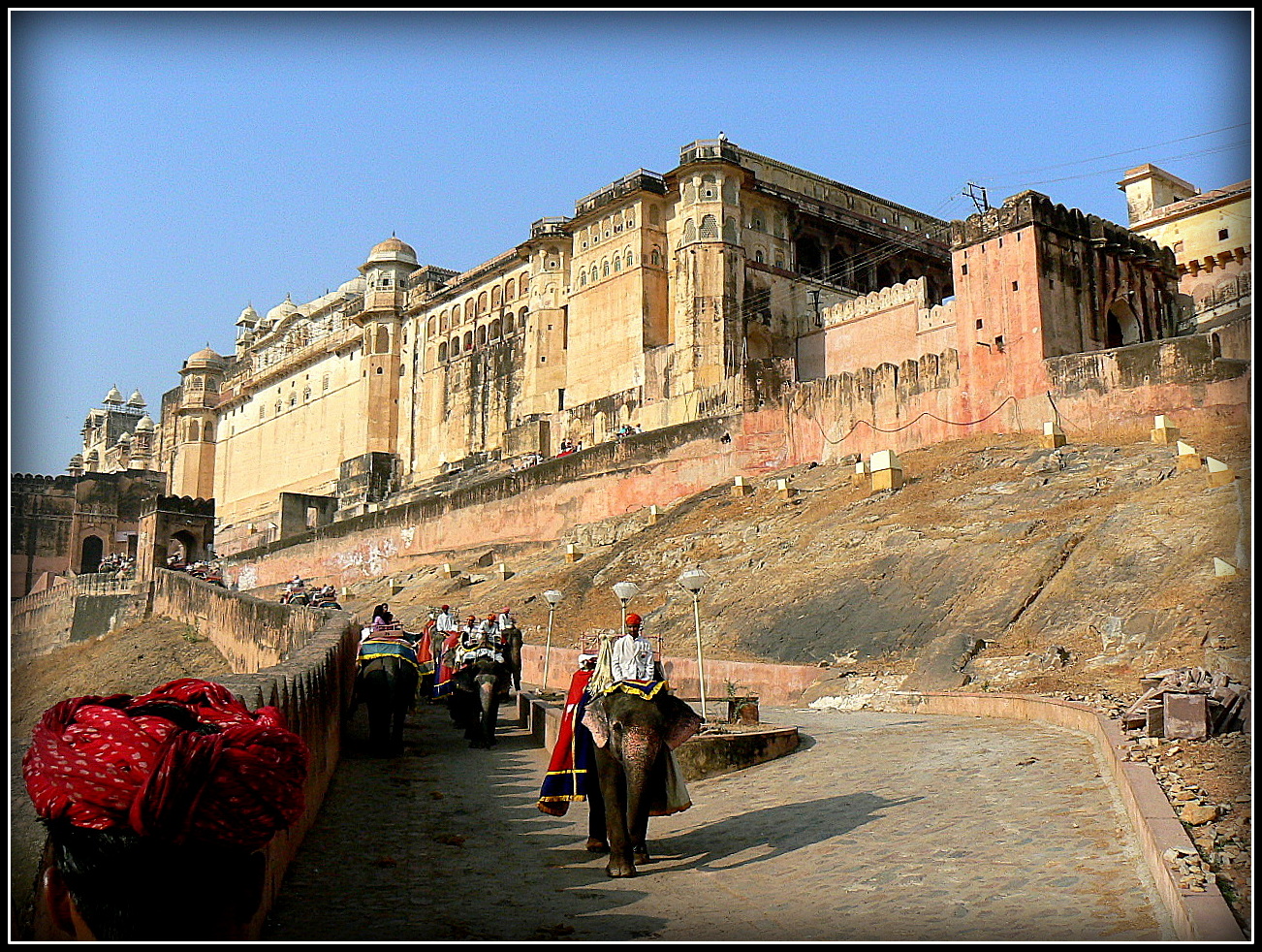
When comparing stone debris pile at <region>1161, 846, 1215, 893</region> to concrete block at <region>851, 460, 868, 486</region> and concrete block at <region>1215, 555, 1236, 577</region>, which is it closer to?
concrete block at <region>1215, 555, 1236, 577</region>

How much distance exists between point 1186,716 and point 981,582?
Answer: 30.4 feet

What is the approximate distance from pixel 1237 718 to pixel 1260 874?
13.1 ft

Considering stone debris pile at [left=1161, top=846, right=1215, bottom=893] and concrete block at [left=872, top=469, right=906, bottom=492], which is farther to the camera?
concrete block at [left=872, top=469, right=906, bottom=492]

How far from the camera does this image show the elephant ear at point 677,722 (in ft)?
21.9

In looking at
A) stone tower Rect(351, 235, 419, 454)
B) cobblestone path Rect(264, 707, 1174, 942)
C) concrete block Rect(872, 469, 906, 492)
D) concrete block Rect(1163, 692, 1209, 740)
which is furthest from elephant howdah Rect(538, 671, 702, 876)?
stone tower Rect(351, 235, 419, 454)

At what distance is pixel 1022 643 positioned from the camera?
14.5 m

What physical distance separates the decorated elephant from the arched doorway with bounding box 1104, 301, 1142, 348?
73.9 ft

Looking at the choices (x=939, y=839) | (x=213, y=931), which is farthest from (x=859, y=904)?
(x=213, y=931)

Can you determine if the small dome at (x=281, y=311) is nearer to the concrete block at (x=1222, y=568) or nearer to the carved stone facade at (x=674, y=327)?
the carved stone facade at (x=674, y=327)

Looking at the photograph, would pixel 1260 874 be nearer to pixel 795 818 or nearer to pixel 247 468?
pixel 795 818

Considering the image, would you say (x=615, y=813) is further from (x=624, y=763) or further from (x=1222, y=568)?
(x=1222, y=568)

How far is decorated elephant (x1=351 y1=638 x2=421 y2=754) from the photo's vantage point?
10.9 metres

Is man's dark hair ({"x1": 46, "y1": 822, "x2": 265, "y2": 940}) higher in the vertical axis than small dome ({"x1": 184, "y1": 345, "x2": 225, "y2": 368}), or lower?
lower

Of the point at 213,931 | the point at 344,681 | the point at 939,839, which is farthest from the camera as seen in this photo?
the point at 344,681
